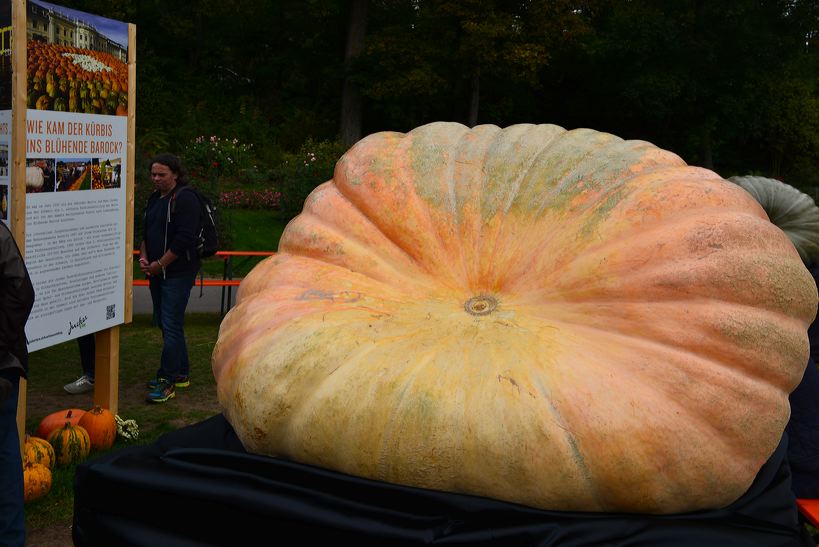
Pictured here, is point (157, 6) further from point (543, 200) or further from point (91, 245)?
point (543, 200)

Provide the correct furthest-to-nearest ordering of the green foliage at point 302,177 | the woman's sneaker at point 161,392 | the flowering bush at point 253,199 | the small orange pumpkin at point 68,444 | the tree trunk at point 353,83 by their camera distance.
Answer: the tree trunk at point 353,83
the flowering bush at point 253,199
the green foliage at point 302,177
the woman's sneaker at point 161,392
the small orange pumpkin at point 68,444

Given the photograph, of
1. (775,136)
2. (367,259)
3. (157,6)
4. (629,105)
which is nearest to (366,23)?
(157,6)

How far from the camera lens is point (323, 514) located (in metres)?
2.13

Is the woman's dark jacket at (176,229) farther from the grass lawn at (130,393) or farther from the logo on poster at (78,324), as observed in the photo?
the logo on poster at (78,324)

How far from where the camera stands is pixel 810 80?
90.9ft

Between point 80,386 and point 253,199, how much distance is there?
1248cm

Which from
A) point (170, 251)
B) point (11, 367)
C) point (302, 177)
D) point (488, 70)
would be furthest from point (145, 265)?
point (488, 70)

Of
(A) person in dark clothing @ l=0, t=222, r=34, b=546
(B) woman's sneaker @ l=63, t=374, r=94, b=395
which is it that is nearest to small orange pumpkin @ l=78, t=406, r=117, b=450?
(B) woman's sneaker @ l=63, t=374, r=94, b=395

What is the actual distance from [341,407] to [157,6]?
2610 cm

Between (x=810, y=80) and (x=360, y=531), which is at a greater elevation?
(x=810, y=80)

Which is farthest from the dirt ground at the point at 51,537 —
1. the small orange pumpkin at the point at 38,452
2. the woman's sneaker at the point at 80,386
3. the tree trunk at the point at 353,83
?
the tree trunk at the point at 353,83

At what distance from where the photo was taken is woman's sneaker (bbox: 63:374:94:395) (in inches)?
249

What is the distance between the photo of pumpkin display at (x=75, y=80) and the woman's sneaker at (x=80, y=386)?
7.39 feet

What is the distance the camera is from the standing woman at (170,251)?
5.97 metres
